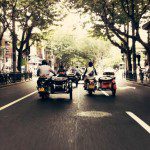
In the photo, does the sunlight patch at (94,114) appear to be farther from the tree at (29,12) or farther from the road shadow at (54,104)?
the tree at (29,12)

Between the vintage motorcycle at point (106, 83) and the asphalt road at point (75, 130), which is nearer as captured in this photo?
the asphalt road at point (75, 130)

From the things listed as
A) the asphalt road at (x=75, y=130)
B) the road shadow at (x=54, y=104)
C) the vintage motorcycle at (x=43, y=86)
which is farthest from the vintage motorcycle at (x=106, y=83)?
the asphalt road at (x=75, y=130)

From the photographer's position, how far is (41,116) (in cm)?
1034

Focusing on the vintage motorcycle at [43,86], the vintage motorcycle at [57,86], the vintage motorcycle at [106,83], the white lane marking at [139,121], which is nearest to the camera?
the white lane marking at [139,121]

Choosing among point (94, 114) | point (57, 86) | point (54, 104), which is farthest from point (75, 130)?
point (57, 86)

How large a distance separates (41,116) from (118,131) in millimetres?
3129

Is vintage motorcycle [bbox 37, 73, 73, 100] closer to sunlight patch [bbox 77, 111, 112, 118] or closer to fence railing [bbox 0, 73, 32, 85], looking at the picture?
sunlight patch [bbox 77, 111, 112, 118]

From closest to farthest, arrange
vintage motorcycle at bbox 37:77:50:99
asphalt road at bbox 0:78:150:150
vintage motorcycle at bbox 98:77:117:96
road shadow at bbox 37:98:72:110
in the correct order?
asphalt road at bbox 0:78:150:150
road shadow at bbox 37:98:72:110
vintage motorcycle at bbox 37:77:50:99
vintage motorcycle at bbox 98:77:117:96

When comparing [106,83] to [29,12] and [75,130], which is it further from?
[29,12]

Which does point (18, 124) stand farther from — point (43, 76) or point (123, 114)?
point (43, 76)

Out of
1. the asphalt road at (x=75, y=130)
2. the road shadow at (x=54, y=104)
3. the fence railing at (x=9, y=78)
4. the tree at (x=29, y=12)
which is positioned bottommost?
the road shadow at (x=54, y=104)

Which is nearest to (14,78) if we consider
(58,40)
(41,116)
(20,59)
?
(20,59)

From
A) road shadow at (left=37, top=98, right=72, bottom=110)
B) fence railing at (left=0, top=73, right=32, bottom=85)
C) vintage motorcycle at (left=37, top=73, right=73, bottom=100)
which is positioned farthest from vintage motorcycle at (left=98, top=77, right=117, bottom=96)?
fence railing at (left=0, top=73, right=32, bottom=85)

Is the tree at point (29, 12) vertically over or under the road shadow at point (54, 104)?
over
